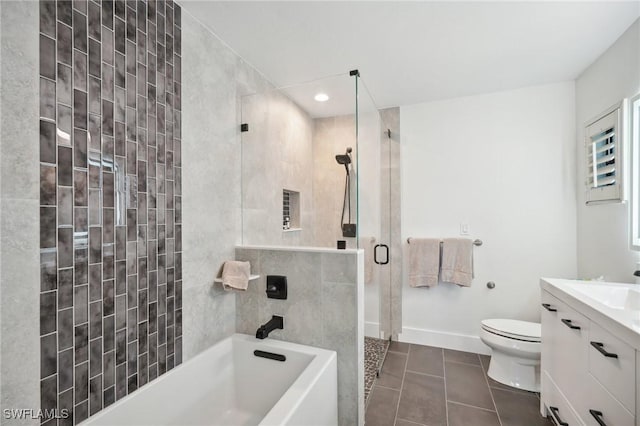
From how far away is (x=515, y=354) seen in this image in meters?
2.22

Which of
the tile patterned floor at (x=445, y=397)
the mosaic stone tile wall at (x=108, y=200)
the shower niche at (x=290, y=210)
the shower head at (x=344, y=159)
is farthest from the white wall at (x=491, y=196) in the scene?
the mosaic stone tile wall at (x=108, y=200)

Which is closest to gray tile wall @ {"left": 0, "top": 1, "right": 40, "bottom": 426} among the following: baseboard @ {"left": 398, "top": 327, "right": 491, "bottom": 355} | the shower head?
the shower head

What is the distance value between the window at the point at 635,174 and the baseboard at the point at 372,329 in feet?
5.62

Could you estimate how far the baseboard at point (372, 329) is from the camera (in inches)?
81.1

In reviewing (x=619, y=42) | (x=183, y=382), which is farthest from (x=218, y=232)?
(x=619, y=42)

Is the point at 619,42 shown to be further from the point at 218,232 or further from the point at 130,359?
the point at 130,359

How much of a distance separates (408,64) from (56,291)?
247 cm

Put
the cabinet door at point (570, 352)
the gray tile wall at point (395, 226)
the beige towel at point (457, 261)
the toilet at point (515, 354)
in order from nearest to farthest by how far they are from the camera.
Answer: the cabinet door at point (570, 352), the toilet at point (515, 354), the beige towel at point (457, 261), the gray tile wall at point (395, 226)

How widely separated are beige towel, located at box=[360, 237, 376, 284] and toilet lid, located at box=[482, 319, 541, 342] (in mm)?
1109

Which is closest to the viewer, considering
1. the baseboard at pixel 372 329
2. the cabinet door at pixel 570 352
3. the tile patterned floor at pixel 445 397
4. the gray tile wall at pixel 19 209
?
the gray tile wall at pixel 19 209

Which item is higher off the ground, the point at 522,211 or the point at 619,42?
the point at 619,42

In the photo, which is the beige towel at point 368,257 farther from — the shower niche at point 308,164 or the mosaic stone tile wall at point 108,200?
the mosaic stone tile wall at point 108,200

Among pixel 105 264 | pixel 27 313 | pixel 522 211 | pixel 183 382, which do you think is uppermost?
pixel 522 211

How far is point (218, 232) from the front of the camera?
186 centimetres
